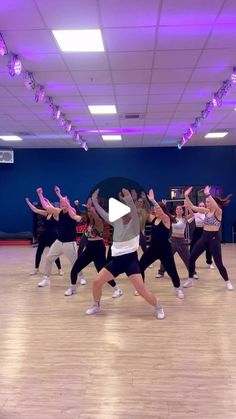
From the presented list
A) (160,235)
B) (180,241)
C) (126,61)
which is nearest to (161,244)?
(160,235)

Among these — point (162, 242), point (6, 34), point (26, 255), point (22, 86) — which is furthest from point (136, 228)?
point (26, 255)

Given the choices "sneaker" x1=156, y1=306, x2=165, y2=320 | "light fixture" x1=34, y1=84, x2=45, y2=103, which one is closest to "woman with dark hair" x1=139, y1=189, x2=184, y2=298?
"sneaker" x1=156, y1=306, x2=165, y2=320

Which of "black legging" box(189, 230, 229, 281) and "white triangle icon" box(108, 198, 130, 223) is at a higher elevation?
"white triangle icon" box(108, 198, 130, 223)

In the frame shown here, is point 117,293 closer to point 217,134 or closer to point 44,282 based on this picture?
point 44,282

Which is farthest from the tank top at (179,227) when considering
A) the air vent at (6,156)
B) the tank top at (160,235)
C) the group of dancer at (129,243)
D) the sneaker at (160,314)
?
the air vent at (6,156)

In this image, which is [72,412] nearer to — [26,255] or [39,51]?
[39,51]

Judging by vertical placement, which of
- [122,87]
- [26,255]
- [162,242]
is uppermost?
[122,87]

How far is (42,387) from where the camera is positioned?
289 cm

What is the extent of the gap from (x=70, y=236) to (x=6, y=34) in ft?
9.89

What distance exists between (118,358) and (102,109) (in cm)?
646

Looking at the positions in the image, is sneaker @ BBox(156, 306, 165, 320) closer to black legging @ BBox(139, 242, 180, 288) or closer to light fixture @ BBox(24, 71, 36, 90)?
black legging @ BBox(139, 242, 180, 288)

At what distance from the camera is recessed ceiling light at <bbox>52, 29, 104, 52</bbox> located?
4934mm

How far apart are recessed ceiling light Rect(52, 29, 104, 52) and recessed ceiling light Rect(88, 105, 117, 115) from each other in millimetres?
3066

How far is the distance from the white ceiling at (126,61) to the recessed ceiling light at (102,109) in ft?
0.45
